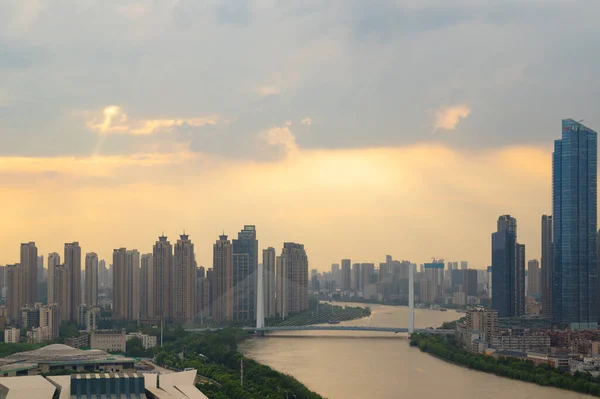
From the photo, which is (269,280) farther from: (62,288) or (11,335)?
(11,335)

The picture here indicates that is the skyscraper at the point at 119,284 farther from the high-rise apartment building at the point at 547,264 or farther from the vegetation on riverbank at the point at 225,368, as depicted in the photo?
the high-rise apartment building at the point at 547,264

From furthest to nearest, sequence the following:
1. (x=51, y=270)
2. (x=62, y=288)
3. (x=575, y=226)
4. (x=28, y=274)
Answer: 1. (x=51, y=270)
2. (x=28, y=274)
3. (x=575, y=226)
4. (x=62, y=288)

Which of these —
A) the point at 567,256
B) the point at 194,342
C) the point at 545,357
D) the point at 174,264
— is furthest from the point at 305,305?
the point at 545,357

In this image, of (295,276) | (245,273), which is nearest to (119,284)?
(245,273)

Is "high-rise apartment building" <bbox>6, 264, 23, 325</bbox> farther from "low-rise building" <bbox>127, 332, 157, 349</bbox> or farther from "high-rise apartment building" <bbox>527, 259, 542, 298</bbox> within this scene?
"high-rise apartment building" <bbox>527, 259, 542, 298</bbox>

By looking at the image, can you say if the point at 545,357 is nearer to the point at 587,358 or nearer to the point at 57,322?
the point at 587,358

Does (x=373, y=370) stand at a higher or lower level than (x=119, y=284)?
lower

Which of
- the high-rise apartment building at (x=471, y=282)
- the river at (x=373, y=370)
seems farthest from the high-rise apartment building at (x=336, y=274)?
the river at (x=373, y=370)
